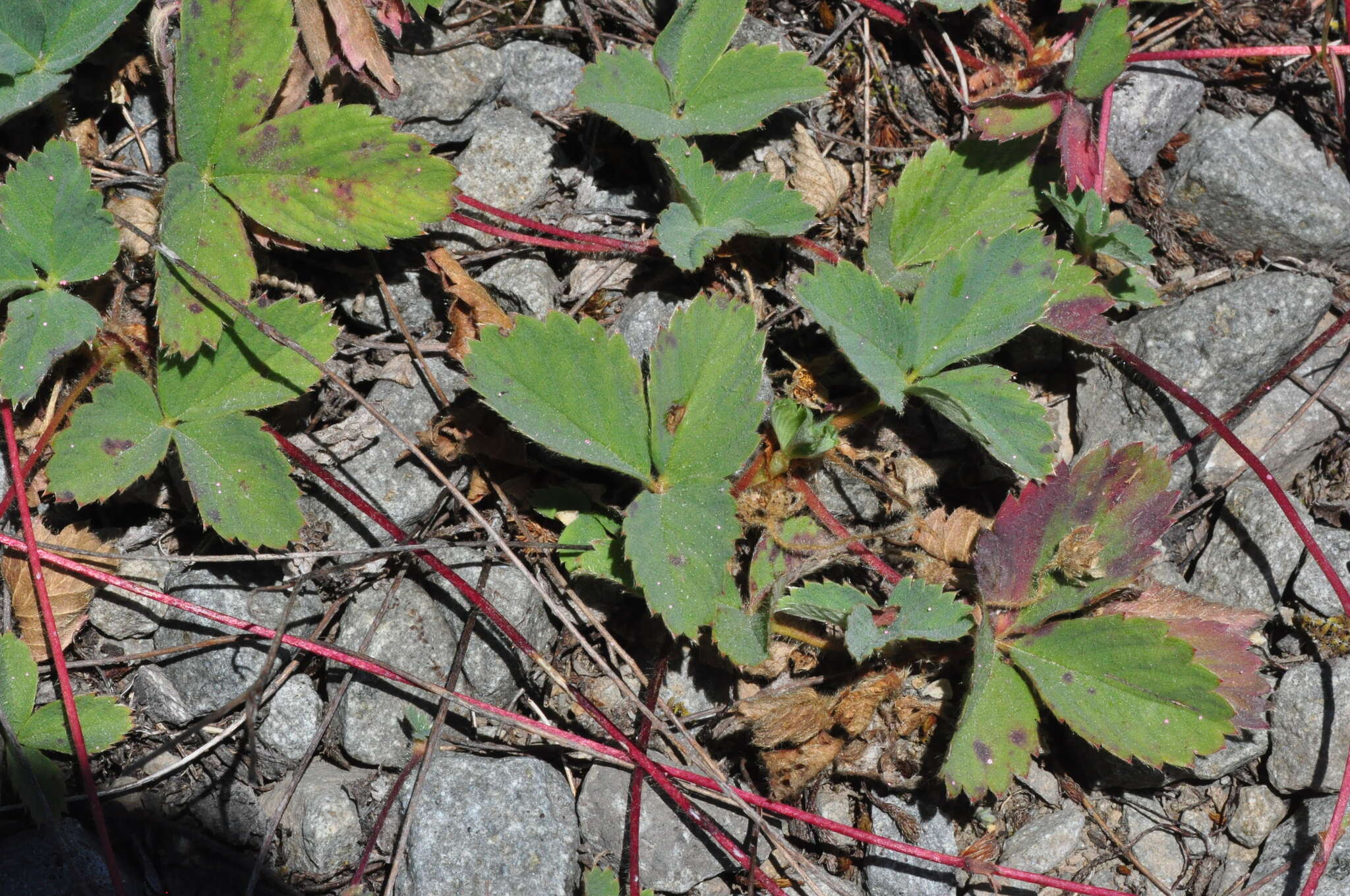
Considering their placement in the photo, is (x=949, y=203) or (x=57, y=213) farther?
(x=949, y=203)

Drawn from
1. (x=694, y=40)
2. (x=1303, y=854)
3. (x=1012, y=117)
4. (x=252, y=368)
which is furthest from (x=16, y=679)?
(x=1303, y=854)

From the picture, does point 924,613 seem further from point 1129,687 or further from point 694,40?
point 694,40

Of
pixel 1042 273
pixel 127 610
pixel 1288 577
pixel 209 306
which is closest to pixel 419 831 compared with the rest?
pixel 127 610

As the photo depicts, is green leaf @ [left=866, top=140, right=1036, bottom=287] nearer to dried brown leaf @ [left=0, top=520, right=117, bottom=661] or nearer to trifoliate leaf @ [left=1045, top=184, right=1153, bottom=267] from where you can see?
trifoliate leaf @ [left=1045, top=184, right=1153, bottom=267]

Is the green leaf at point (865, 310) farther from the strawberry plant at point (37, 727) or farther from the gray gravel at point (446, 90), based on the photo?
the strawberry plant at point (37, 727)

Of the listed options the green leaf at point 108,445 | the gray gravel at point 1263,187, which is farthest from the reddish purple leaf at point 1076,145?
the green leaf at point 108,445
